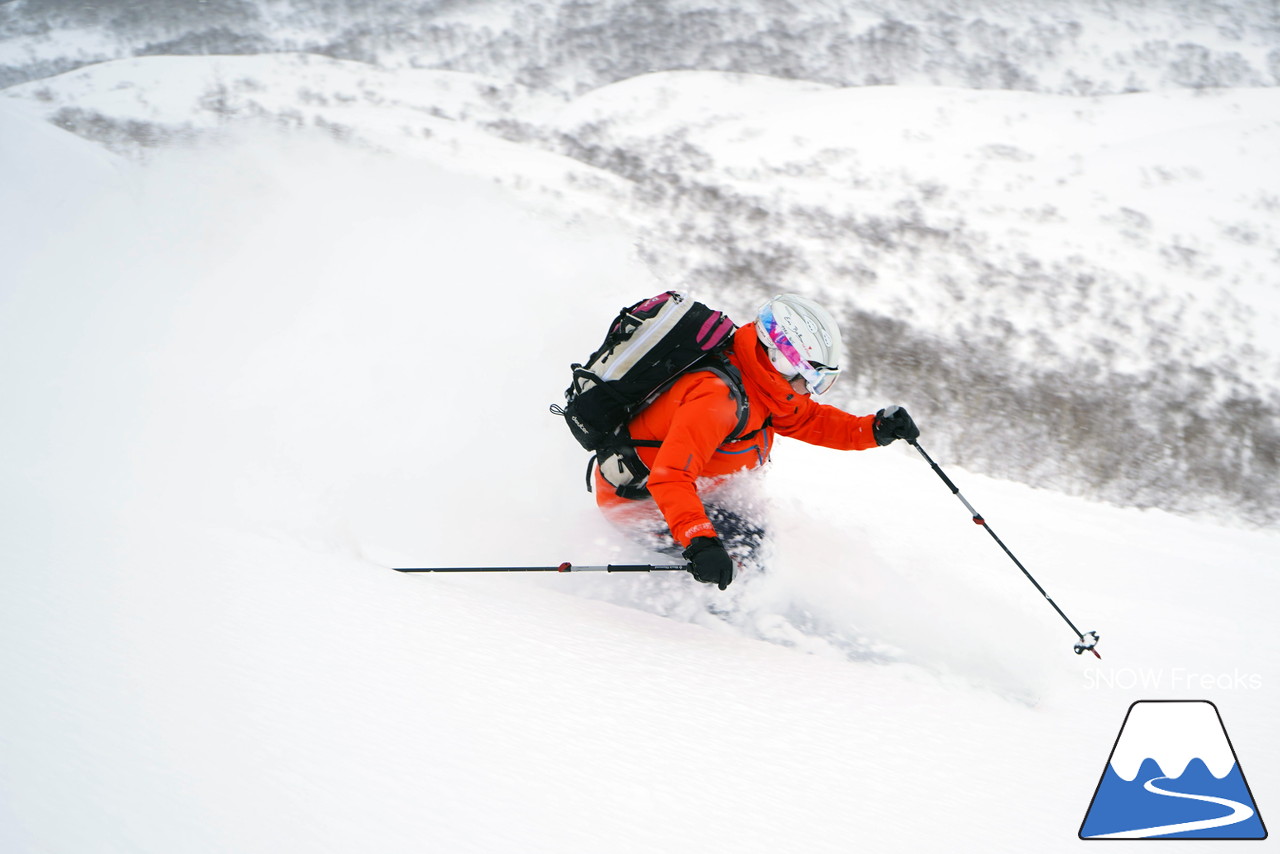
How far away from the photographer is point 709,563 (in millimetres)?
3389

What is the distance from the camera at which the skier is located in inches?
139

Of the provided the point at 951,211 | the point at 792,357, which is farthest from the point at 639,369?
the point at 951,211

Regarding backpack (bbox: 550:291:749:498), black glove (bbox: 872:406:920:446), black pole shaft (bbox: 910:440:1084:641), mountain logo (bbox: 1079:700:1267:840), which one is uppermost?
backpack (bbox: 550:291:749:498)

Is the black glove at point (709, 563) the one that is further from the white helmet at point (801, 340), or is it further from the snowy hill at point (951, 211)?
the snowy hill at point (951, 211)

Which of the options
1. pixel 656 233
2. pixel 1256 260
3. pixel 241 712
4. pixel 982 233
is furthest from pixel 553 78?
pixel 241 712

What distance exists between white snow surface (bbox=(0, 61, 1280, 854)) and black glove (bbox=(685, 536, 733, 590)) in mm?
488

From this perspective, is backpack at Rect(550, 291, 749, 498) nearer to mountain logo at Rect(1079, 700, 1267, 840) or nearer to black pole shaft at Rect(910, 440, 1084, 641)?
black pole shaft at Rect(910, 440, 1084, 641)

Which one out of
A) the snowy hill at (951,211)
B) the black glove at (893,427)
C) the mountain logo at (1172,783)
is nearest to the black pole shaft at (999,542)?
the black glove at (893,427)

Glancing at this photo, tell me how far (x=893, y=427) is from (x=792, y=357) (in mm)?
1250

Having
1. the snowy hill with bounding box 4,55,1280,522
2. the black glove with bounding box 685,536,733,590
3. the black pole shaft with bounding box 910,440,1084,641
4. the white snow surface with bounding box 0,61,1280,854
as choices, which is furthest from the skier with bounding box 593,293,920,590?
the snowy hill with bounding box 4,55,1280,522

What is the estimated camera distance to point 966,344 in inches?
345

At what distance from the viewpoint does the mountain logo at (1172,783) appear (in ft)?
8.62

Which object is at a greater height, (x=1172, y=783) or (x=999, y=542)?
(x=999, y=542)

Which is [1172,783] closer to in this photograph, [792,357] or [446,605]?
[792,357]
